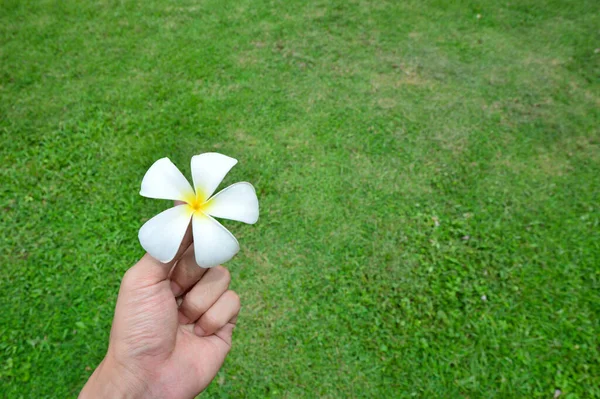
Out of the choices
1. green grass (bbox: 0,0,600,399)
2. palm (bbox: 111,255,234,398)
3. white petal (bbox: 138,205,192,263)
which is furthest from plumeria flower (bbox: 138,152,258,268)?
green grass (bbox: 0,0,600,399)

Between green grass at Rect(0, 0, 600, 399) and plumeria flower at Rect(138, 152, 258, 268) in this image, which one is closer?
plumeria flower at Rect(138, 152, 258, 268)

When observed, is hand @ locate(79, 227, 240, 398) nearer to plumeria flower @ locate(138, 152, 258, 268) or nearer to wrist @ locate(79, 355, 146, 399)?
wrist @ locate(79, 355, 146, 399)

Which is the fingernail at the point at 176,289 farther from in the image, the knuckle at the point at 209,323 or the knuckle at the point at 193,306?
the knuckle at the point at 209,323

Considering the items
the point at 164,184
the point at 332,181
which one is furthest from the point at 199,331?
the point at 332,181

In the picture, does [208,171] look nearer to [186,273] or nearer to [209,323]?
[186,273]

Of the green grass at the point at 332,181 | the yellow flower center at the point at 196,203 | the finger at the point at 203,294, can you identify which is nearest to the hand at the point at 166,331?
the finger at the point at 203,294
